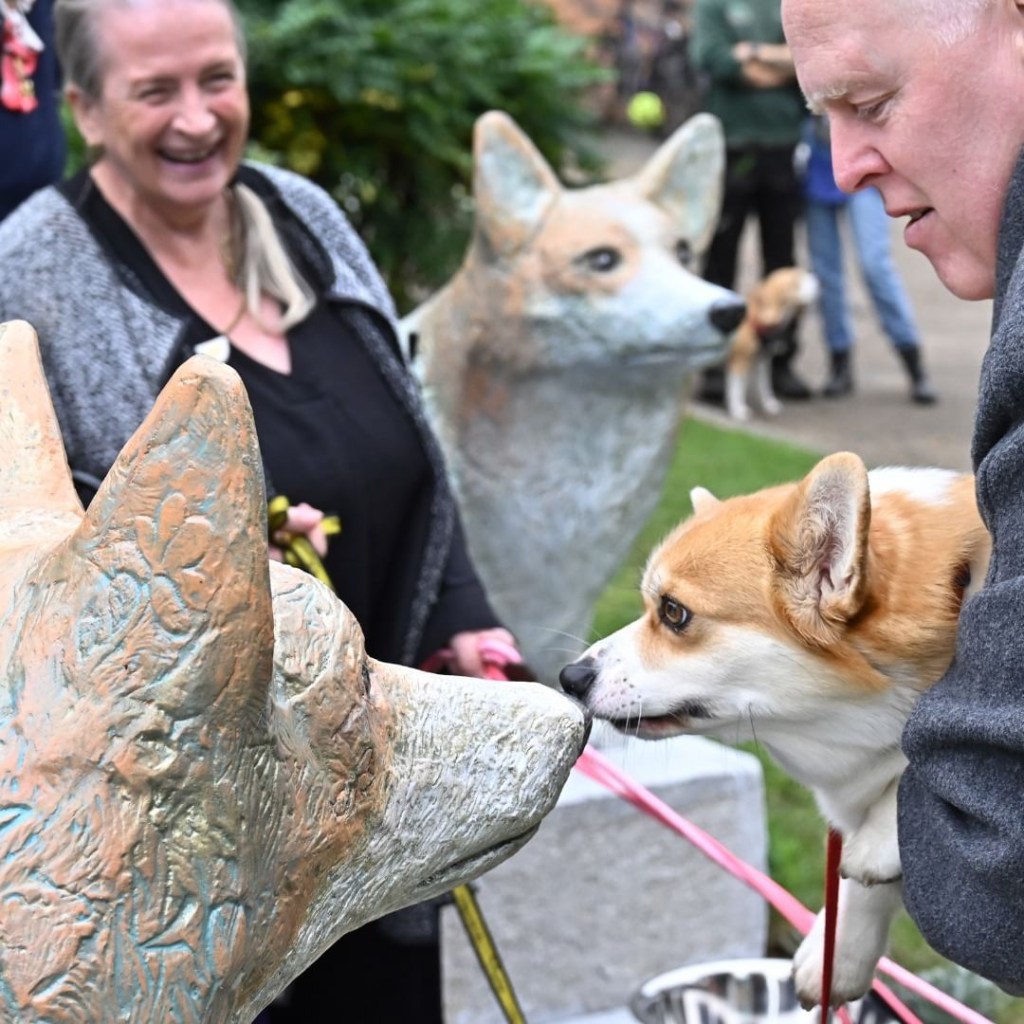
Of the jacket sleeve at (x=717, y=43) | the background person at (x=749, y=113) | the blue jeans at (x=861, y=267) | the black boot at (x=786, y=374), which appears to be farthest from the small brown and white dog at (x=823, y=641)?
the black boot at (x=786, y=374)

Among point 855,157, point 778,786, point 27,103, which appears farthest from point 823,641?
point 778,786

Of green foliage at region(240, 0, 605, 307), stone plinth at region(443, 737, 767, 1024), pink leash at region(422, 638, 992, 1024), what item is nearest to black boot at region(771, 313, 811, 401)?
green foliage at region(240, 0, 605, 307)

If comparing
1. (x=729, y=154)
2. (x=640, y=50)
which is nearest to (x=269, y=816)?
(x=729, y=154)

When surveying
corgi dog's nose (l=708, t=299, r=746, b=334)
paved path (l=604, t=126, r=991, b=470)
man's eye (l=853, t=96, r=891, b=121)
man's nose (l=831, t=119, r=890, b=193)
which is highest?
man's eye (l=853, t=96, r=891, b=121)

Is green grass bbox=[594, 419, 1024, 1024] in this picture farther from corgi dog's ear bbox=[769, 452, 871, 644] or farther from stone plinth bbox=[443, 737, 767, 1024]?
corgi dog's ear bbox=[769, 452, 871, 644]

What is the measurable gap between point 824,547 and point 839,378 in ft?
26.6

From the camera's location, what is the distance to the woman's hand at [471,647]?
2783mm

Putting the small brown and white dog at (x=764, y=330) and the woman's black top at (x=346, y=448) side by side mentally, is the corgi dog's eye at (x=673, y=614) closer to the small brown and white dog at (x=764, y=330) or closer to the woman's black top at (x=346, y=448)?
the woman's black top at (x=346, y=448)

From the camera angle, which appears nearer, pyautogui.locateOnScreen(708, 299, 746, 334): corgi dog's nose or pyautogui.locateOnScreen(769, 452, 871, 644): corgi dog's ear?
pyautogui.locateOnScreen(769, 452, 871, 644): corgi dog's ear

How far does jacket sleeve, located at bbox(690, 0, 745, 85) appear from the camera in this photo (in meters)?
Result: 8.42

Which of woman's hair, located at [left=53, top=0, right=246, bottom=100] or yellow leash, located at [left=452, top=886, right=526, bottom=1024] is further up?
woman's hair, located at [left=53, top=0, right=246, bottom=100]

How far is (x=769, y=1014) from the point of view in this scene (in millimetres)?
2619

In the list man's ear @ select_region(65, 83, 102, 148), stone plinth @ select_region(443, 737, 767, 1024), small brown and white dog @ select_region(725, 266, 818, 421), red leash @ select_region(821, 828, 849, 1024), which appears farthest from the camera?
small brown and white dog @ select_region(725, 266, 818, 421)

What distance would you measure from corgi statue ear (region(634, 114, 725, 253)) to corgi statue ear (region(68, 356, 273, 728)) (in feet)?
9.05
